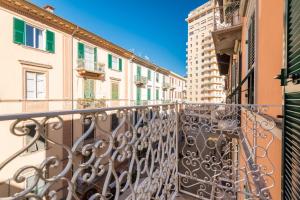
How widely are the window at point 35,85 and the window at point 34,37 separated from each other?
1648 millimetres

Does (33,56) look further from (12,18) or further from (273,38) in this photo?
(273,38)

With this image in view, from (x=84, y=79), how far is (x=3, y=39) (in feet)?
18.1

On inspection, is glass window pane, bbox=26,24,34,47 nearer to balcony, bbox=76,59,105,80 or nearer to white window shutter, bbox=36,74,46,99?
white window shutter, bbox=36,74,46,99

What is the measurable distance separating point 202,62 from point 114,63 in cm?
4756

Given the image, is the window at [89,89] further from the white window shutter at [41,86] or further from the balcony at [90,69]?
the white window shutter at [41,86]

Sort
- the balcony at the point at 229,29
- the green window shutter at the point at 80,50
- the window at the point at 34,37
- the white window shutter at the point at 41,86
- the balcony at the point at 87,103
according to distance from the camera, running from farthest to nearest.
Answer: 1. the green window shutter at the point at 80,50
2. the balcony at the point at 87,103
3. the white window shutter at the point at 41,86
4. the window at the point at 34,37
5. the balcony at the point at 229,29

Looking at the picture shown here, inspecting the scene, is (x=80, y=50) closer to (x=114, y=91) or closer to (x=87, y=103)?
(x=87, y=103)

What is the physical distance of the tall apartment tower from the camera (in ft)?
185

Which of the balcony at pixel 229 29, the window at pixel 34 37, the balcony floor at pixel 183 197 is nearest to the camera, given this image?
the balcony floor at pixel 183 197

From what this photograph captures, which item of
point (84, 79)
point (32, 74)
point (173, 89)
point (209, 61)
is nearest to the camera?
point (32, 74)

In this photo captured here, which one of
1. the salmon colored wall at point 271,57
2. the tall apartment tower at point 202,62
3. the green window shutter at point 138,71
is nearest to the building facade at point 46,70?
the green window shutter at point 138,71

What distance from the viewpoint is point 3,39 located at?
952 cm

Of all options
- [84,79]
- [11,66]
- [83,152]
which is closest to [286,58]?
[83,152]

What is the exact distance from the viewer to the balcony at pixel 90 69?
45.3ft
